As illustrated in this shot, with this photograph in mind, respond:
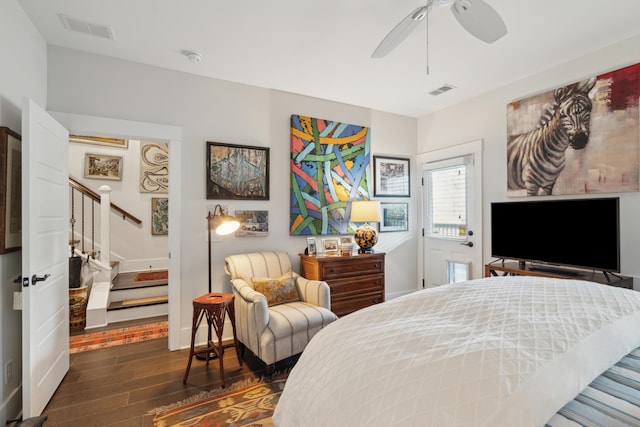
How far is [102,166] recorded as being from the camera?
5.00 meters

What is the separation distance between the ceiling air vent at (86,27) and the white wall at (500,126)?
385 centimetres

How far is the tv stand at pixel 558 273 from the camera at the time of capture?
2.58 m

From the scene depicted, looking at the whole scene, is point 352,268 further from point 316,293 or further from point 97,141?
point 97,141

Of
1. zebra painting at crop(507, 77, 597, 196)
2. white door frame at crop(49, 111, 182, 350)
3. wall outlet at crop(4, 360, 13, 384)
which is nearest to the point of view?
wall outlet at crop(4, 360, 13, 384)

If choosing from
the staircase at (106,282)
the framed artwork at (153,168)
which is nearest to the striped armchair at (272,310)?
the staircase at (106,282)

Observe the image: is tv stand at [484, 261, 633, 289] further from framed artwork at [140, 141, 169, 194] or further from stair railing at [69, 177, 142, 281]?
framed artwork at [140, 141, 169, 194]

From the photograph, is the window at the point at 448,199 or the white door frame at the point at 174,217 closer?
the white door frame at the point at 174,217

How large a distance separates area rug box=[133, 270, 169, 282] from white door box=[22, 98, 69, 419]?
6.29 ft

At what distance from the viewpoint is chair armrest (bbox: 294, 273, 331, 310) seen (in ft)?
9.53

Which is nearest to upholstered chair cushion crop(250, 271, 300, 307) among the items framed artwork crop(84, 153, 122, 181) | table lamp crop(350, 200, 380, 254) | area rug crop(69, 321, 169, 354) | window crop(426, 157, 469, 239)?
table lamp crop(350, 200, 380, 254)

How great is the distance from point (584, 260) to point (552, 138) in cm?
124

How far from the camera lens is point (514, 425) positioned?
0.73 meters

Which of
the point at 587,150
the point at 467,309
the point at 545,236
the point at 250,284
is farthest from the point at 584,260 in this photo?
the point at 250,284

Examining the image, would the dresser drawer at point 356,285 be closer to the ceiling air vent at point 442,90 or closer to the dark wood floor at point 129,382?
the dark wood floor at point 129,382
